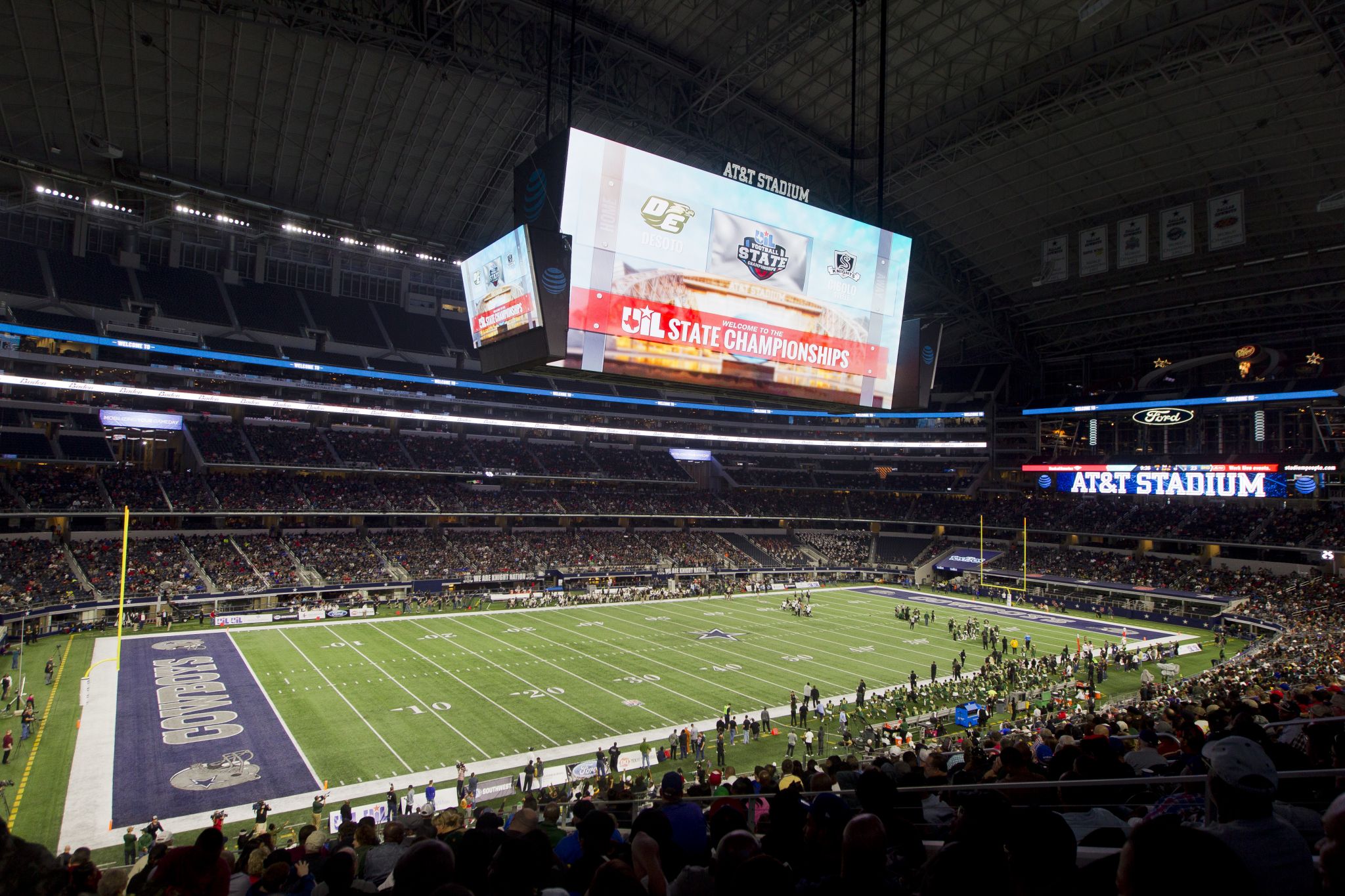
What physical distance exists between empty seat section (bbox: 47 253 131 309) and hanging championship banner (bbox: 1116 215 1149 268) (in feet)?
185

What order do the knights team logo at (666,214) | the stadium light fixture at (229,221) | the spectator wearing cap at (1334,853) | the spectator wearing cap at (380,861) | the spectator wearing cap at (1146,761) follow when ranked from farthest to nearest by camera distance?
the stadium light fixture at (229,221) → the knights team logo at (666,214) → the spectator wearing cap at (1146,761) → the spectator wearing cap at (380,861) → the spectator wearing cap at (1334,853)

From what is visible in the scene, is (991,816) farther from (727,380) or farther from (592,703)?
(592,703)

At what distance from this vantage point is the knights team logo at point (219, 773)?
18328 millimetres

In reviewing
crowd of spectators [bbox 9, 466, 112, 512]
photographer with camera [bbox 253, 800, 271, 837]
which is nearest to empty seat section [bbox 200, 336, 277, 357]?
crowd of spectators [bbox 9, 466, 112, 512]

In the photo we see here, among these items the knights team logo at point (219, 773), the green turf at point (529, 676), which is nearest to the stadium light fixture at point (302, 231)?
the green turf at point (529, 676)

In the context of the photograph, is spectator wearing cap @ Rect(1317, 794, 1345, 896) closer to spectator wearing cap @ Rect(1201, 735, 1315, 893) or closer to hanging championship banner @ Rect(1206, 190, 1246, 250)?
spectator wearing cap @ Rect(1201, 735, 1315, 893)

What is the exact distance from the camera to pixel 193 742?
20.9 metres

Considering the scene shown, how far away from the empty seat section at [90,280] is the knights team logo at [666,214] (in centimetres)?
4697

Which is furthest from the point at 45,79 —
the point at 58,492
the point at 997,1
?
the point at 997,1

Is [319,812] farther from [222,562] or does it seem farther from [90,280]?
[90,280]

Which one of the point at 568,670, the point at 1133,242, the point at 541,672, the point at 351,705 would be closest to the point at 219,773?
the point at 351,705

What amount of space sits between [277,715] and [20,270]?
124ft

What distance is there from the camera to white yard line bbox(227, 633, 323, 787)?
1927cm

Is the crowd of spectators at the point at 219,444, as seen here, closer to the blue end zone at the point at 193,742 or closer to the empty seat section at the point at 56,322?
the empty seat section at the point at 56,322
